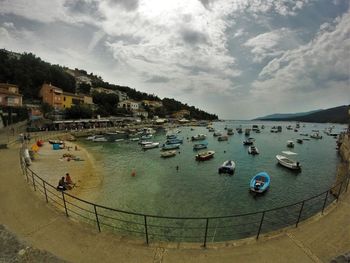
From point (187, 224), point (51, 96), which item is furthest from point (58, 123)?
point (187, 224)

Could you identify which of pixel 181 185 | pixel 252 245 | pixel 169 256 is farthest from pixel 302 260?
pixel 181 185

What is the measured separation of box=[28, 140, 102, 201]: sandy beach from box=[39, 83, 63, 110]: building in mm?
44101

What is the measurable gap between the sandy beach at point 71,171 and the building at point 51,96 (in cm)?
4410

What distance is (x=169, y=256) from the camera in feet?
19.9

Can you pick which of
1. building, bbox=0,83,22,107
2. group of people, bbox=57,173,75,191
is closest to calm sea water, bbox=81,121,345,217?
group of people, bbox=57,173,75,191

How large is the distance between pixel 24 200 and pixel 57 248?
5.35 metres

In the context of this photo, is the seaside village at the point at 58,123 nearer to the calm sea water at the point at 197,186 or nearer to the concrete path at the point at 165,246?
the calm sea water at the point at 197,186

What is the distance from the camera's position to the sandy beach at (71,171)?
19372 mm

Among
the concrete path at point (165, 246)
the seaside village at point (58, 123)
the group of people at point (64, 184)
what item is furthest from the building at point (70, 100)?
the concrete path at point (165, 246)

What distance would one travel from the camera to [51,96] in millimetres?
68312

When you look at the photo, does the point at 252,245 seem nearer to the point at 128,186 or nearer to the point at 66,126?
Result: the point at 128,186

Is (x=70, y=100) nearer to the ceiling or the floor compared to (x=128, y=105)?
nearer to the floor

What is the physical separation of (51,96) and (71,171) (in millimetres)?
55865

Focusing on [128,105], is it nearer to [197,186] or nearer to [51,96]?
[51,96]
